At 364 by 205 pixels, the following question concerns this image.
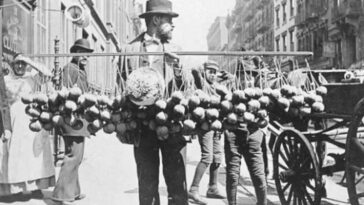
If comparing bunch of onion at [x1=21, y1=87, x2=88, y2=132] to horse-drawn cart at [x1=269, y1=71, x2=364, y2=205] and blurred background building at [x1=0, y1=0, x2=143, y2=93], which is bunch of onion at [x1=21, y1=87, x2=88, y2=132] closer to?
blurred background building at [x1=0, y1=0, x2=143, y2=93]

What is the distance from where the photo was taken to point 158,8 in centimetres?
363

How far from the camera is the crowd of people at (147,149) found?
11.4 ft

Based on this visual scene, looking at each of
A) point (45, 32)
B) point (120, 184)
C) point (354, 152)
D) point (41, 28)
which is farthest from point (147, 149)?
point (45, 32)

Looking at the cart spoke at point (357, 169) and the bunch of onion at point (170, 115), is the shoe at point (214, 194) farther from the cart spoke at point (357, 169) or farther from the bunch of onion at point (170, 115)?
the bunch of onion at point (170, 115)

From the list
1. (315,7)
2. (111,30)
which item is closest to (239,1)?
(315,7)

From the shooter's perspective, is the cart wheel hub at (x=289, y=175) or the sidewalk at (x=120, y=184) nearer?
the cart wheel hub at (x=289, y=175)

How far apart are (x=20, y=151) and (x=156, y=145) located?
2650 millimetres

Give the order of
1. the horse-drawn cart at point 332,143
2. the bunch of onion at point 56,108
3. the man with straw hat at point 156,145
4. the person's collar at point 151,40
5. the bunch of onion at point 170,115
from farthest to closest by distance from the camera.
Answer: the horse-drawn cart at point 332,143 → the person's collar at point 151,40 → the man with straw hat at point 156,145 → the bunch of onion at point 56,108 → the bunch of onion at point 170,115

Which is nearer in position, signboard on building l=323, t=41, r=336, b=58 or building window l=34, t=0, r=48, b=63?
building window l=34, t=0, r=48, b=63

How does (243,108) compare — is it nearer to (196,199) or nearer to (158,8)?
(158,8)

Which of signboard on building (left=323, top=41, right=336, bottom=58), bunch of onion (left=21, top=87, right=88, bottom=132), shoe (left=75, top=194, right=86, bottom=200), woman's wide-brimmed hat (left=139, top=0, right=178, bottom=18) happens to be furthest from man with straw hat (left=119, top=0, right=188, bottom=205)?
signboard on building (left=323, top=41, right=336, bottom=58)

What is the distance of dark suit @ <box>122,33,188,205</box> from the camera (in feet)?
11.3

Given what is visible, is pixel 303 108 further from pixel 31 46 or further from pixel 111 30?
pixel 111 30

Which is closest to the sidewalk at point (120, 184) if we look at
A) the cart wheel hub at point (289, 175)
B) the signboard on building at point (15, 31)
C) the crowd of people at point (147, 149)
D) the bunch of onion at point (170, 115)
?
the crowd of people at point (147, 149)
